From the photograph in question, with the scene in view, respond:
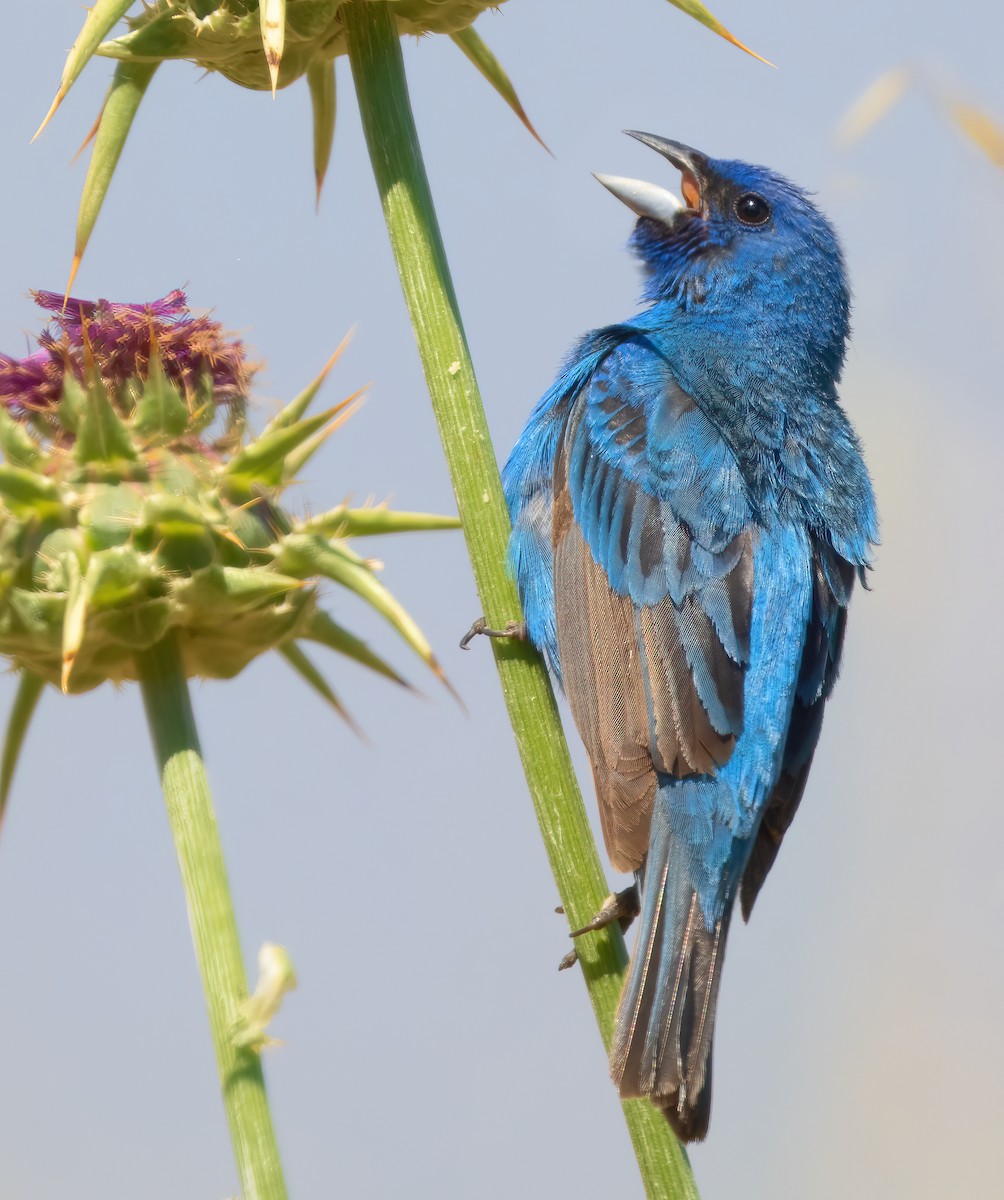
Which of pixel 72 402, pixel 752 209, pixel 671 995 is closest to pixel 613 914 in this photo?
pixel 671 995

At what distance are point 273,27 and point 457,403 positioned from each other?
91 centimetres

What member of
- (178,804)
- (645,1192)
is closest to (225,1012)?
(178,804)

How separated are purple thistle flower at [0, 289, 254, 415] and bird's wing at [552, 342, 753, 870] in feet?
4.71

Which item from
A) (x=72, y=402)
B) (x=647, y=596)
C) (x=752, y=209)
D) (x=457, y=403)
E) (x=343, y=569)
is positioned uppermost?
(x=752, y=209)

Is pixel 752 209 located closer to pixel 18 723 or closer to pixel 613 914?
pixel 613 914

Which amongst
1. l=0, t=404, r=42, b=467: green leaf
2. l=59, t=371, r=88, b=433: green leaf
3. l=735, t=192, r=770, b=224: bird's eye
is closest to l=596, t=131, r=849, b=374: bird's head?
l=735, t=192, r=770, b=224: bird's eye

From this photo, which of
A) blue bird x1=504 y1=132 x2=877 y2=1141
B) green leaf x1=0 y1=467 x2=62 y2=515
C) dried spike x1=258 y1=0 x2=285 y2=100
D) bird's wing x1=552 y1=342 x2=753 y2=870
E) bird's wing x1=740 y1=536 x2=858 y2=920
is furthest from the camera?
bird's wing x1=740 y1=536 x2=858 y2=920

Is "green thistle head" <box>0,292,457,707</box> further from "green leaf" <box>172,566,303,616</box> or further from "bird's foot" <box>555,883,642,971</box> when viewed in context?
"bird's foot" <box>555,883,642,971</box>

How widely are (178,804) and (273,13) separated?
5.50 feet

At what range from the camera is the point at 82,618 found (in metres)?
3.08

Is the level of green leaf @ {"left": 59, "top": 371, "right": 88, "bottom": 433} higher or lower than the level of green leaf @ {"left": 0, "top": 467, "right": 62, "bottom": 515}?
higher

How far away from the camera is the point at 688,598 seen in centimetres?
483

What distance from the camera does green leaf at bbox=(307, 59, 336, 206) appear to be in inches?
160

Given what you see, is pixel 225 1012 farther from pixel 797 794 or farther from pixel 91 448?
pixel 797 794
